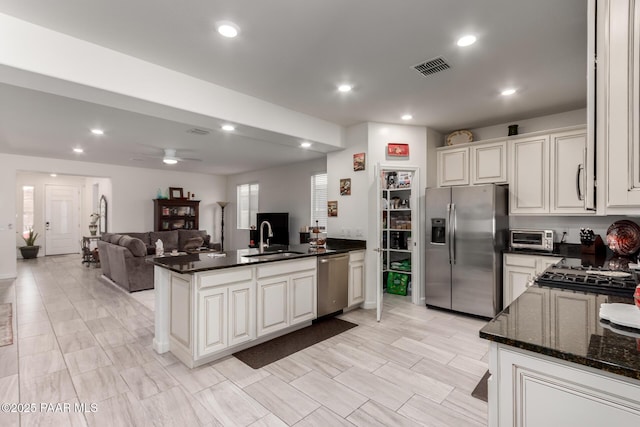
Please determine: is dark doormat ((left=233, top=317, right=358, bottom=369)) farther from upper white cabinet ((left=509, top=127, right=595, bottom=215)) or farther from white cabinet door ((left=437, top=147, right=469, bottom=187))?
upper white cabinet ((left=509, top=127, right=595, bottom=215))

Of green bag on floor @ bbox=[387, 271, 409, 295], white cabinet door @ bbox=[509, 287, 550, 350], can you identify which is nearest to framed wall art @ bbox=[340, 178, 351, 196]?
green bag on floor @ bbox=[387, 271, 409, 295]

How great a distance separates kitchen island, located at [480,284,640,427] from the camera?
0.93m

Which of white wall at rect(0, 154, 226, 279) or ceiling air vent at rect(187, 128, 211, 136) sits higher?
ceiling air vent at rect(187, 128, 211, 136)

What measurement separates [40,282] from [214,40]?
6350 millimetres

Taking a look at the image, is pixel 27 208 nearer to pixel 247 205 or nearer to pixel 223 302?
pixel 247 205

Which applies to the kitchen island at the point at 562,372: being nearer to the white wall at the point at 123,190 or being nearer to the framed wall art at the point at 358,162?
the framed wall art at the point at 358,162

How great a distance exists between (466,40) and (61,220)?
12.1 metres

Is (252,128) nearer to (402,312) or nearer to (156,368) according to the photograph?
(156,368)

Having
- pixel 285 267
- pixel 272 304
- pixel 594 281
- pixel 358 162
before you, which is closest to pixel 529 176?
pixel 358 162

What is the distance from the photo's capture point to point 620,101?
107 cm

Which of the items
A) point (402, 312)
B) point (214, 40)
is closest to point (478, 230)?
point (402, 312)

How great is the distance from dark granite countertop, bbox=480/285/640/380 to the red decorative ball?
2.13m

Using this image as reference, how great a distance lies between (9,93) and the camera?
126 inches

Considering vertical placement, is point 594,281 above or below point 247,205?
→ below
